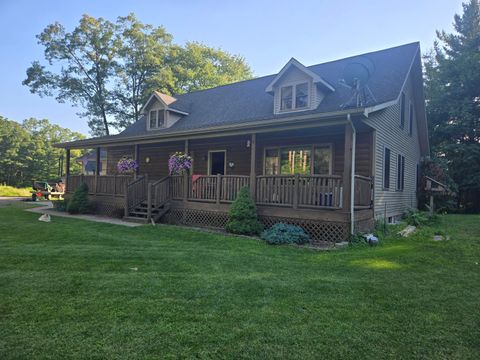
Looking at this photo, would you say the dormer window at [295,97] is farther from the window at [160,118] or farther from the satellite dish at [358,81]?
the window at [160,118]

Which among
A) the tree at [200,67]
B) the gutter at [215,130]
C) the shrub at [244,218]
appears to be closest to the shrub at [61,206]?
the gutter at [215,130]

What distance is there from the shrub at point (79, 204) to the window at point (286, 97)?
878cm

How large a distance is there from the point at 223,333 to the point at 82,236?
606 centimetres

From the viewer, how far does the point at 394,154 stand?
11508 millimetres

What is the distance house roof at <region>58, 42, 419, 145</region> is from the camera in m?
10.3

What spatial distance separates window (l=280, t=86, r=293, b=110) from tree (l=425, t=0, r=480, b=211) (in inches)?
525

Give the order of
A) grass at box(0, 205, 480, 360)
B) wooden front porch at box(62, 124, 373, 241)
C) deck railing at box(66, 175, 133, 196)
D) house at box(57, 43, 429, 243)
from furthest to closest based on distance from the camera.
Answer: deck railing at box(66, 175, 133, 196) < house at box(57, 43, 429, 243) < wooden front porch at box(62, 124, 373, 241) < grass at box(0, 205, 480, 360)

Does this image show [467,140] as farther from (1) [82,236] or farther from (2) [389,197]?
(1) [82,236]

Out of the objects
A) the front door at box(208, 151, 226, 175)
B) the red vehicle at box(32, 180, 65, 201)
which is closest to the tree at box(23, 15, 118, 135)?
the red vehicle at box(32, 180, 65, 201)

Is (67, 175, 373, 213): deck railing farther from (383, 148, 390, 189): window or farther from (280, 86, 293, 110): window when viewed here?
(280, 86, 293, 110): window

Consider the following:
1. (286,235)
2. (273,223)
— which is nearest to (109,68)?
(273,223)

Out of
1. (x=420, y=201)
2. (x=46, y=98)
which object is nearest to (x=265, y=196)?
(x=420, y=201)

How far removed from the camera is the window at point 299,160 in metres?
10.3

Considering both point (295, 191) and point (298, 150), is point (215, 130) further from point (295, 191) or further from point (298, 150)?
point (295, 191)
